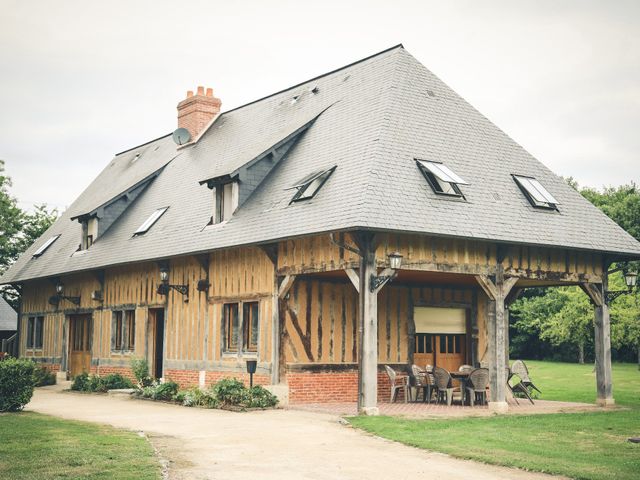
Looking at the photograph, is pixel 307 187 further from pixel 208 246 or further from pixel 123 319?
pixel 123 319

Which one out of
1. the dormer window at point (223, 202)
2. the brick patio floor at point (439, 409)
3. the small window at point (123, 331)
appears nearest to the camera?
the brick patio floor at point (439, 409)

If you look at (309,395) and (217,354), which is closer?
(309,395)

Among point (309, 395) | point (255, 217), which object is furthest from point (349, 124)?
point (309, 395)

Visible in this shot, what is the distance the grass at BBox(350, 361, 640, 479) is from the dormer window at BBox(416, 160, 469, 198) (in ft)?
14.4

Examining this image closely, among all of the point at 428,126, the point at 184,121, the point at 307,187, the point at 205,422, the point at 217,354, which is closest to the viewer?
the point at 205,422

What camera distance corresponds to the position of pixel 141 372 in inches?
829

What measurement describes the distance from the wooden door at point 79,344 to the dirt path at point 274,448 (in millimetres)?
9575

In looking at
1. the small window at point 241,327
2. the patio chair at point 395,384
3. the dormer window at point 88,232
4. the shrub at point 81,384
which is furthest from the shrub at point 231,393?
the dormer window at point 88,232

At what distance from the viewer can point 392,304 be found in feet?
62.7

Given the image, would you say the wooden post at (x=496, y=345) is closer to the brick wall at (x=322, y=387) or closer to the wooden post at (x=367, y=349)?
the wooden post at (x=367, y=349)

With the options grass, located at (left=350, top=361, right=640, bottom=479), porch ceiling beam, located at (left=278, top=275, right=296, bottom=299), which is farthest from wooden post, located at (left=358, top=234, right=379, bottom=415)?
porch ceiling beam, located at (left=278, top=275, right=296, bottom=299)

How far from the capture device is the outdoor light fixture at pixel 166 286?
789 inches

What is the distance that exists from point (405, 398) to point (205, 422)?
17.5 ft

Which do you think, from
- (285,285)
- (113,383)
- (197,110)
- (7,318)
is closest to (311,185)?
(285,285)
